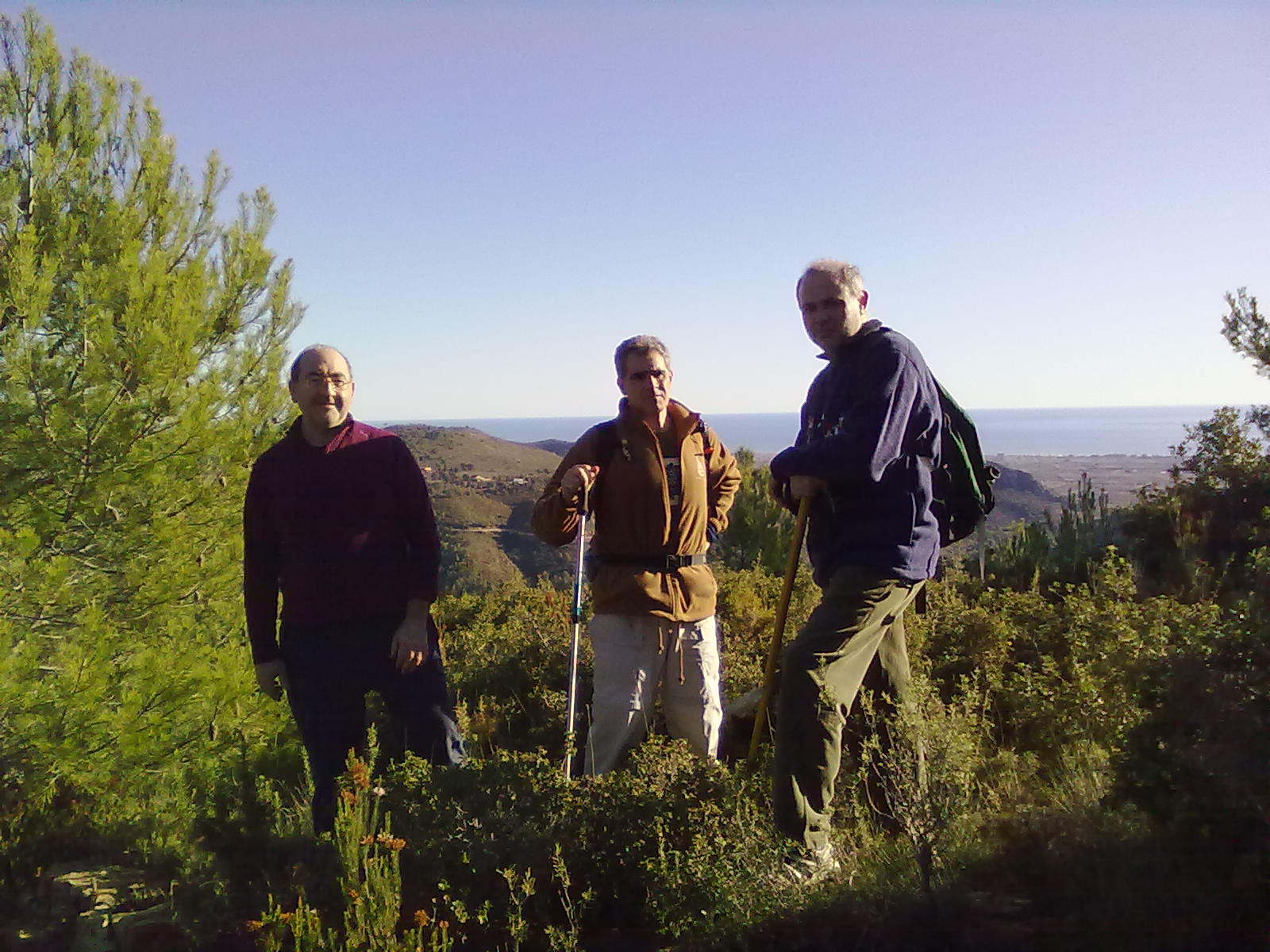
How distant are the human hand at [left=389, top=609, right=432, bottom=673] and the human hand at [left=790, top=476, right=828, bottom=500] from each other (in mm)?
1546

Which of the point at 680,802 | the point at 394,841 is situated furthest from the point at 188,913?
the point at 680,802

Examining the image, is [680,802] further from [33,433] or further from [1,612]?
[33,433]

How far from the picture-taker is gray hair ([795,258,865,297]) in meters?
3.16

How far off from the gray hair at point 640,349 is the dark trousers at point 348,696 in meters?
1.39

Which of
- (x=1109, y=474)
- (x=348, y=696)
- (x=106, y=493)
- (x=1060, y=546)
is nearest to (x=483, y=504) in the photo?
(x=1109, y=474)

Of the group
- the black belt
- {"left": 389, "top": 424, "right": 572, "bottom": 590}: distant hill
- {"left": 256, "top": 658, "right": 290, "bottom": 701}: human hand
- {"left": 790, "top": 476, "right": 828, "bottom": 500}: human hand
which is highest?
{"left": 790, "top": 476, "right": 828, "bottom": 500}: human hand

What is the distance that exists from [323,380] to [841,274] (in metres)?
1.98

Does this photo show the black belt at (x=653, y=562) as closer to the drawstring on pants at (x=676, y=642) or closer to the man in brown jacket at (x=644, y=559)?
the man in brown jacket at (x=644, y=559)

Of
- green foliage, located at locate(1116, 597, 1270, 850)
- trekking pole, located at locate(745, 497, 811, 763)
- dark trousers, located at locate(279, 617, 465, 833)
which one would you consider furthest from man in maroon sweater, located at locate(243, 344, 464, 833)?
green foliage, located at locate(1116, 597, 1270, 850)

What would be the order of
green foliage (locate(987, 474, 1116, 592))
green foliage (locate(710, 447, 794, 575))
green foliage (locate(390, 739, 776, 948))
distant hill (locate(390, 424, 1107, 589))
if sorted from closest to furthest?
green foliage (locate(390, 739, 776, 948)) → green foliage (locate(987, 474, 1116, 592)) → green foliage (locate(710, 447, 794, 575)) → distant hill (locate(390, 424, 1107, 589))

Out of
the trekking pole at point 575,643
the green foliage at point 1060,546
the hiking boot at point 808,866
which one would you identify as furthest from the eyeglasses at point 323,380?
the green foliage at point 1060,546

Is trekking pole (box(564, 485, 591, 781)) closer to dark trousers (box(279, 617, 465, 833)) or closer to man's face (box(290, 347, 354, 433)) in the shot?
dark trousers (box(279, 617, 465, 833))

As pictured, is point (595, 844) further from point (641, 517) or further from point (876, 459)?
point (876, 459)

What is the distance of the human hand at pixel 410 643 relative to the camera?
3.60m
